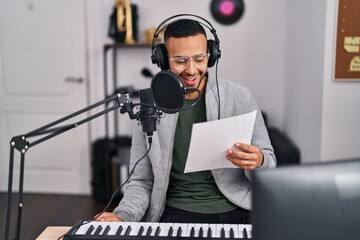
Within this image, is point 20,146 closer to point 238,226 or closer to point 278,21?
point 238,226

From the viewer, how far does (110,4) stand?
11.1 feet

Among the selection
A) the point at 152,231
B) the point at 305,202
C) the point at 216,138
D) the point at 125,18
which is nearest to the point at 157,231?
the point at 152,231

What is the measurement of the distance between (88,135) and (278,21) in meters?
1.82

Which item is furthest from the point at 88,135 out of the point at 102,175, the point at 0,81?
the point at 0,81

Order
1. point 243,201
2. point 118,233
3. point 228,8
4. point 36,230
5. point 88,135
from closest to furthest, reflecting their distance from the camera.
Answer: point 118,233 → point 243,201 → point 36,230 → point 228,8 → point 88,135

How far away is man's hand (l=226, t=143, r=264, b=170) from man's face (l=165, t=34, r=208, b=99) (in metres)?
0.31

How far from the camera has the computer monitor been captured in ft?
2.13

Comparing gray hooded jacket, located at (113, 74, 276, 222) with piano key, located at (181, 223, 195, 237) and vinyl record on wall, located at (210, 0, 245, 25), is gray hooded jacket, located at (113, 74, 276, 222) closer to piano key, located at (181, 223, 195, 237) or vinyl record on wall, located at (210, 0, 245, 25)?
piano key, located at (181, 223, 195, 237)

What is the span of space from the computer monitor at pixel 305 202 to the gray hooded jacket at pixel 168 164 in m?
0.71

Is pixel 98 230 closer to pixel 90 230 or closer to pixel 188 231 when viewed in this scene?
pixel 90 230

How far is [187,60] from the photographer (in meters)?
1.34

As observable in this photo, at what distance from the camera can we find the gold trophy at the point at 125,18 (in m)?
3.23

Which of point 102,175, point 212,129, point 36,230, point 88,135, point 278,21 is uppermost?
point 278,21

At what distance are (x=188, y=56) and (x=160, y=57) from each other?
0.10 m
